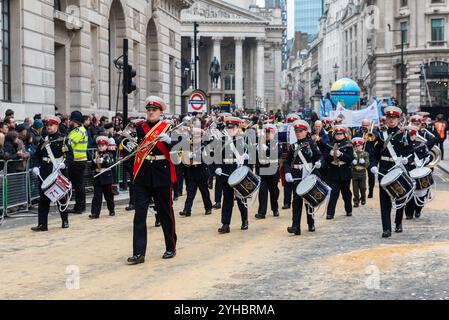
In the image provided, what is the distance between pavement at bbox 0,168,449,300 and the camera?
847 cm

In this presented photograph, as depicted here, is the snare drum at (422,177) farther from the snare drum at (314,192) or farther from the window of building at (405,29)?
the window of building at (405,29)

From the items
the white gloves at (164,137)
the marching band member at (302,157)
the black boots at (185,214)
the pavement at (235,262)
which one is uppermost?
the white gloves at (164,137)

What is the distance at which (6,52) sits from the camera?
2081 centimetres

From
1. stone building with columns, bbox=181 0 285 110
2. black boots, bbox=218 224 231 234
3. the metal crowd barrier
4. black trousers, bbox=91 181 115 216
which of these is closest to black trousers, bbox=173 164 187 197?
black trousers, bbox=91 181 115 216

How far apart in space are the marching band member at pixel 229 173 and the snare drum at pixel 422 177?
2.95 m

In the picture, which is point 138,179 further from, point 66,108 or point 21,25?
point 66,108

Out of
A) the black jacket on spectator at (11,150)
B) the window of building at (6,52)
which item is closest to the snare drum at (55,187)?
the black jacket on spectator at (11,150)

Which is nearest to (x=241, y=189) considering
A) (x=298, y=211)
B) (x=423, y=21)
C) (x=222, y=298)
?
(x=298, y=211)

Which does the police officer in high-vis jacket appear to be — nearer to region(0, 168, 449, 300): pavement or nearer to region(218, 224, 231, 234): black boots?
region(0, 168, 449, 300): pavement

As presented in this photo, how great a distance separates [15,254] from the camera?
11.3 m

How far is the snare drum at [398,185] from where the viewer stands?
1219 cm

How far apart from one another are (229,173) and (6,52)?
31.4ft

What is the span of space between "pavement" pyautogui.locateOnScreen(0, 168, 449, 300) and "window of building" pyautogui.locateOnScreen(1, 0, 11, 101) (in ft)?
23.5

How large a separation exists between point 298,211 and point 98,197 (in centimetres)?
464
